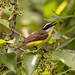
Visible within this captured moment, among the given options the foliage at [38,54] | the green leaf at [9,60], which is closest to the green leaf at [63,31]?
the foliage at [38,54]

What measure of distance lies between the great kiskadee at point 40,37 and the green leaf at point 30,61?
364 mm

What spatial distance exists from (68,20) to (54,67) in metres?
0.54

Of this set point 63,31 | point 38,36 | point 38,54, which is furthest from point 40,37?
point 38,54

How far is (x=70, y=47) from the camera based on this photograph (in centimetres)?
209

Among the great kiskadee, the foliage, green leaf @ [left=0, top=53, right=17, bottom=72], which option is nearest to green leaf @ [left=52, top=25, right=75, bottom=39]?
the foliage

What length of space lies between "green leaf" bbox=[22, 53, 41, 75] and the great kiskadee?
0.36m

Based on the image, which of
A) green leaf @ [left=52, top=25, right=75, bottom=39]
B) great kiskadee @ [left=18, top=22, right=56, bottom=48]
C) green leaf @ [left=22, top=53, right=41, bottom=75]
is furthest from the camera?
great kiskadee @ [left=18, top=22, right=56, bottom=48]

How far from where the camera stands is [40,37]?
2469 millimetres

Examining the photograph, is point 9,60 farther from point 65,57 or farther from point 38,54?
point 65,57

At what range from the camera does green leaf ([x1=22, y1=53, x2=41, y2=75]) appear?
5.97ft

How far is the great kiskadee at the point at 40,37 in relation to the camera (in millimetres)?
2324

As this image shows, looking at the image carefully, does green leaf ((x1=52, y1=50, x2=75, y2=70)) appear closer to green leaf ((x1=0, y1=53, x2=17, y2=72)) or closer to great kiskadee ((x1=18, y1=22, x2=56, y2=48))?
green leaf ((x1=0, y1=53, x2=17, y2=72))

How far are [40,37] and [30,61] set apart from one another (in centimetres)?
63

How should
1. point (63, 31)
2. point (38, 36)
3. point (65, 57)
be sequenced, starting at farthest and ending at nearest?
point (38, 36) → point (63, 31) → point (65, 57)
